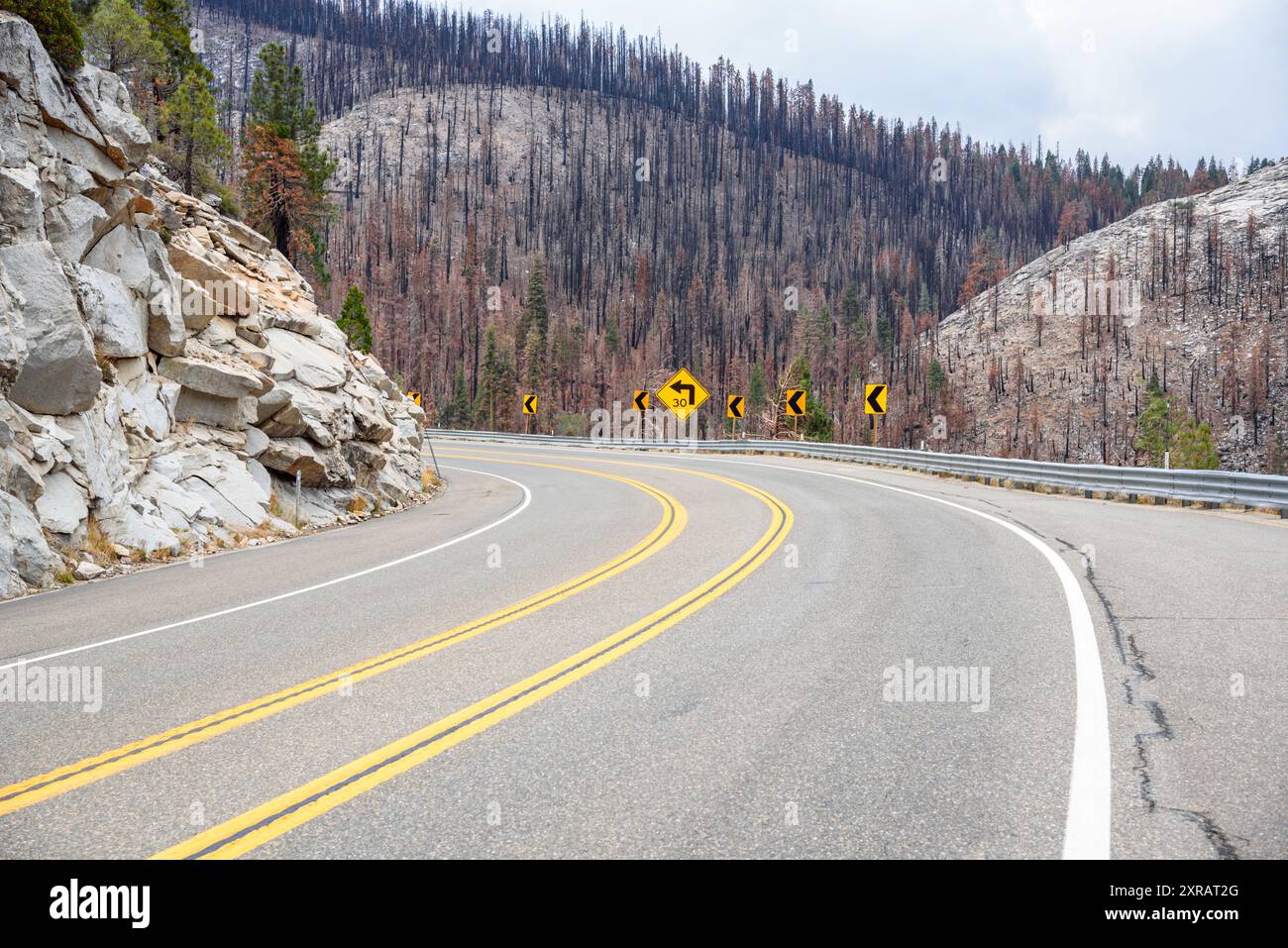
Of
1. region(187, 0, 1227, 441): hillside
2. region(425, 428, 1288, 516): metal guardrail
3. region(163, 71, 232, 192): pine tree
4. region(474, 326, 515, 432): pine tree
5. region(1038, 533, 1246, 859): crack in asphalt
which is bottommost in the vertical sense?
region(1038, 533, 1246, 859): crack in asphalt

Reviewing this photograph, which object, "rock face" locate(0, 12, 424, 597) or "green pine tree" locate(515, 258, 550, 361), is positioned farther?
"green pine tree" locate(515, 258, 550, 361)

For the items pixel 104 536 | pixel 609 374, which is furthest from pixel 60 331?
pixel 609 374

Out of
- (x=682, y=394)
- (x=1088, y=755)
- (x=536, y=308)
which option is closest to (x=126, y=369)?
(x=1088, y=755)

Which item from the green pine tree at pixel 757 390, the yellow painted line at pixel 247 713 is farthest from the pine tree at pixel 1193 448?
the yellow painted line at pixel 247 713

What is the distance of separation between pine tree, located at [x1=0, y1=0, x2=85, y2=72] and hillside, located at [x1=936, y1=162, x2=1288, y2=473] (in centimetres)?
12315

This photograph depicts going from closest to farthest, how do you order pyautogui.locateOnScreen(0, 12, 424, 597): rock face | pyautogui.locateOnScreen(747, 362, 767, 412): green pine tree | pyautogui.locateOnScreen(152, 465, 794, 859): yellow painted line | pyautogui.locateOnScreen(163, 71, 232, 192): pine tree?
1. pyautogui.locateOnScreen(152, 465, 794, 859): yellow painted line
2. pyautogui.locateOnScreen(0, 12, 424, 597): rock face
3. pyautogui.locateOnScreen(163, 71, 232, 192): pine tree
4. pyautogui.locateOnScreen(747, 362, 767, 412): green pine tree

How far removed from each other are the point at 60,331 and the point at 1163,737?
13392 mm

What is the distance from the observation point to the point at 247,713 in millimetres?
4852

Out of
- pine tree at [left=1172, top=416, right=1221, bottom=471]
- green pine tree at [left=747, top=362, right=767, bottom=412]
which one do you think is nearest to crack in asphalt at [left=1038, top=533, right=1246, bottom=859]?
pine tree at [left=1172, top=416, right=1221, bottom=471]

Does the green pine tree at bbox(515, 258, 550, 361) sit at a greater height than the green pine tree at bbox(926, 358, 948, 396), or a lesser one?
greater

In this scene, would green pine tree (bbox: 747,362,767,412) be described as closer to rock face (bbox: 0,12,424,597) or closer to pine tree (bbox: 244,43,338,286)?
pine tree (bbox: 244,43,338,286)

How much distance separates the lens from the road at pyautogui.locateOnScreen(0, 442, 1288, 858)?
129 inches

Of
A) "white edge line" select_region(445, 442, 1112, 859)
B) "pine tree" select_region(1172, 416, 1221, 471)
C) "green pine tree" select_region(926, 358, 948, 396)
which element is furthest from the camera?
"green pine tree" select_region(926, 358, 948, 396)
